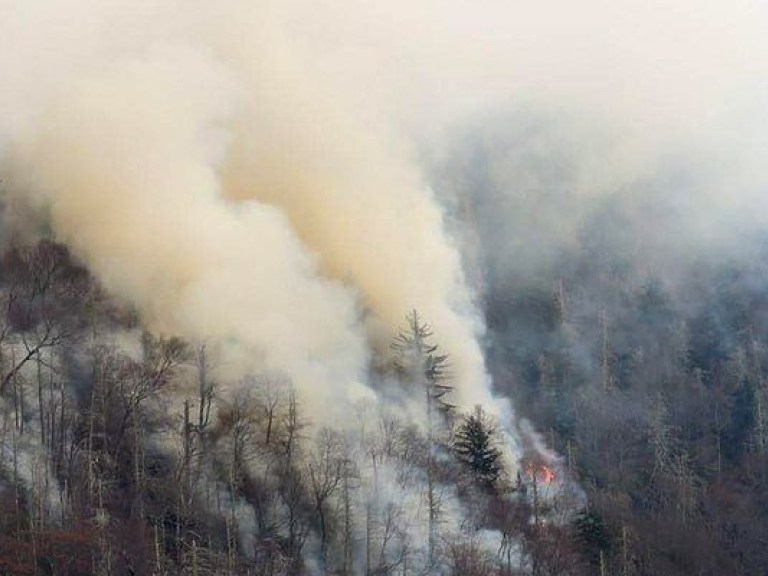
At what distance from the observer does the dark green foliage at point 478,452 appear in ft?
186

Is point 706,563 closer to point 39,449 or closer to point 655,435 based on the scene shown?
point 655,435

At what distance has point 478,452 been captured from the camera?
57406mm

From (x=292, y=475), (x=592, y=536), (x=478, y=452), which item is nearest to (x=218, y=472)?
(x=292, y=475)

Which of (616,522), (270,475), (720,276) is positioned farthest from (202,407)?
(720,276)

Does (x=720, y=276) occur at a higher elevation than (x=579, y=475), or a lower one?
higher

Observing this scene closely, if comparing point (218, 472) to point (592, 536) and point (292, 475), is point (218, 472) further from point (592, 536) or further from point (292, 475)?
point (592, 536)

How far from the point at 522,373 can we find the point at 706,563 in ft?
73.2

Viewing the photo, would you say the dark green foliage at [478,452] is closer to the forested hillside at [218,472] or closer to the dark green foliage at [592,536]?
the forested hillside at [218,472]

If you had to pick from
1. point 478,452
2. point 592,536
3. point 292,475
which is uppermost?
point 478,452

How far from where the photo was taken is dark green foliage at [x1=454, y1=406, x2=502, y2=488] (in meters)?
56.6

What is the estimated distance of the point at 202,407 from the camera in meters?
54.0

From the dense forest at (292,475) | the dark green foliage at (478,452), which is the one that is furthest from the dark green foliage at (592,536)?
the dark green foliage at (478,452)

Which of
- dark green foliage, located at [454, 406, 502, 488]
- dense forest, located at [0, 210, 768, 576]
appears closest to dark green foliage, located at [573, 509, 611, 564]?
dense forest, located at [0, 210, 768, 576]

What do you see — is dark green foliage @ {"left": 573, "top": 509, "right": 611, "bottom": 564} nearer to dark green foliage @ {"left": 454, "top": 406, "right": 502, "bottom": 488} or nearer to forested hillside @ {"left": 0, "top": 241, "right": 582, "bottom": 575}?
forested hillside @ {"left": 0, "top": 241, "right": 582, "bottom": 575}
